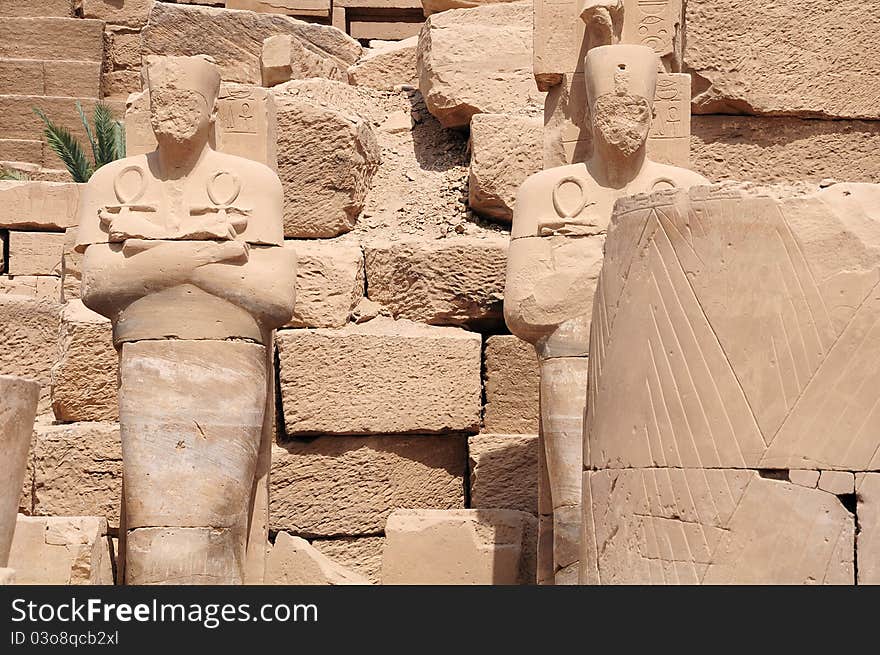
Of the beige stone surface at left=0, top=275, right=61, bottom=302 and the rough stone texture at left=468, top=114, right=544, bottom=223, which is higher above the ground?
the rough stone texture at left=468, top=114, right=544, bottom=223

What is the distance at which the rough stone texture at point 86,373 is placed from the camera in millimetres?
10414

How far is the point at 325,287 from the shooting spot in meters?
10.8

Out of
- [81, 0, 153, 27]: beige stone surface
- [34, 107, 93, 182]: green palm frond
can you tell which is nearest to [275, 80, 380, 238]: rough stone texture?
[34, 107, 93, 182]: green palm frond

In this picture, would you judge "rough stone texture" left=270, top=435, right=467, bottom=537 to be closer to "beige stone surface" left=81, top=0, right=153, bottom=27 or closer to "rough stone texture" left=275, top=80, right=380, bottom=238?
"rough stone texture" left=275, top=80, right=380, bottom=238

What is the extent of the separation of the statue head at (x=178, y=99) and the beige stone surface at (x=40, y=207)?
5829 mm

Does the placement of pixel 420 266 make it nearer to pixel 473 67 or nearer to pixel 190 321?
pixel 473 67

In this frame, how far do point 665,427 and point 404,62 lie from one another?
7.97 metres

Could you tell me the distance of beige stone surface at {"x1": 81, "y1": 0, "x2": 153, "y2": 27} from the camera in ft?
59.8

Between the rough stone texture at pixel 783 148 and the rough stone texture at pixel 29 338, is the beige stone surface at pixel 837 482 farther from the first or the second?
the rough stone texture at pixel 29 338

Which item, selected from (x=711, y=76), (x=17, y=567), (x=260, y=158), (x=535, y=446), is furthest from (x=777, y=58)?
(x=17, y=567)

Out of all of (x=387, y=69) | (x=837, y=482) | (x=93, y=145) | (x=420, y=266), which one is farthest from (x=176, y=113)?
(x=93, y=145)

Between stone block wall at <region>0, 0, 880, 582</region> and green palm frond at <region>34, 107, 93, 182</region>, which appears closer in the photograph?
stone block wall at <region>0, 0, 880, 582</region>

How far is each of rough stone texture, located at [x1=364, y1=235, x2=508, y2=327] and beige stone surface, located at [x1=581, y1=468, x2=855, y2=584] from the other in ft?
15.6

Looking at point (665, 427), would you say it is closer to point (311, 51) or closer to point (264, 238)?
point (264, 238)
